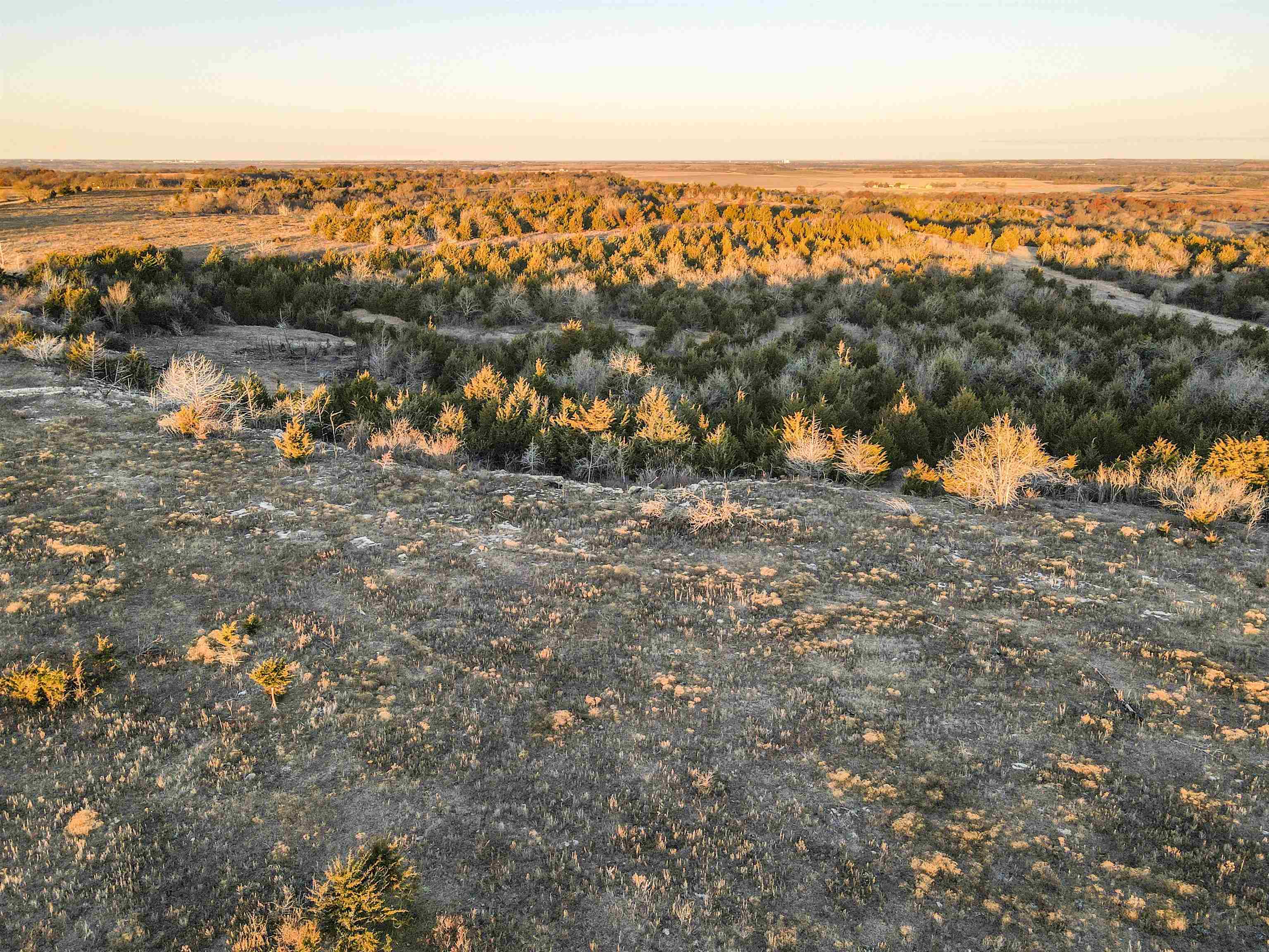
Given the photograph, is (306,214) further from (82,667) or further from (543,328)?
(82,667)

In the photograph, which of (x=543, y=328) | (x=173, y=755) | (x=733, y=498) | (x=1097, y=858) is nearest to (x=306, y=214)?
(x=543, y=328)

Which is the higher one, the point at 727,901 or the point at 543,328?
the point at 543,328

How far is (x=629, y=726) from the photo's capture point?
4.58m

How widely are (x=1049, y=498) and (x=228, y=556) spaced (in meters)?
8.68

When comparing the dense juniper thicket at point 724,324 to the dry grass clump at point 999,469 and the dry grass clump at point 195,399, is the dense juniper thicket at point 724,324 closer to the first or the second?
the dry grass clump at point 195,399

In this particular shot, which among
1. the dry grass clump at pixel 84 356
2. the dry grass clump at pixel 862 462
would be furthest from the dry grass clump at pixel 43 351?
the dry grass clump at pixel 862 462

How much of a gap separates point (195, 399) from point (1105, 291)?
81.1 feet

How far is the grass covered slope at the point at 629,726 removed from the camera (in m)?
3.35

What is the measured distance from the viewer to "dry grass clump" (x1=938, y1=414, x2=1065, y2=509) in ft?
27.0

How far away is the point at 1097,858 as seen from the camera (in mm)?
3617

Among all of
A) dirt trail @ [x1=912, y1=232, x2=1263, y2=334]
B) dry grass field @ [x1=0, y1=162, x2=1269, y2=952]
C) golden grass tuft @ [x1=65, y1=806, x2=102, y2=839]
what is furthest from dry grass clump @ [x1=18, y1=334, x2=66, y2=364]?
dirt trail @ [x1=912, y1=232, x2=1263, y2=334]

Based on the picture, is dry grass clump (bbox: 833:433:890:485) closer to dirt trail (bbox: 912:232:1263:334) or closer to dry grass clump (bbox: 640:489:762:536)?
dry grass clump (bbox: 640:489:762:536)

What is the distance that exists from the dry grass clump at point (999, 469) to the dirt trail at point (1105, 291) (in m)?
13.2

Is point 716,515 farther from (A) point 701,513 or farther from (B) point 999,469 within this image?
(B) point 999,469
